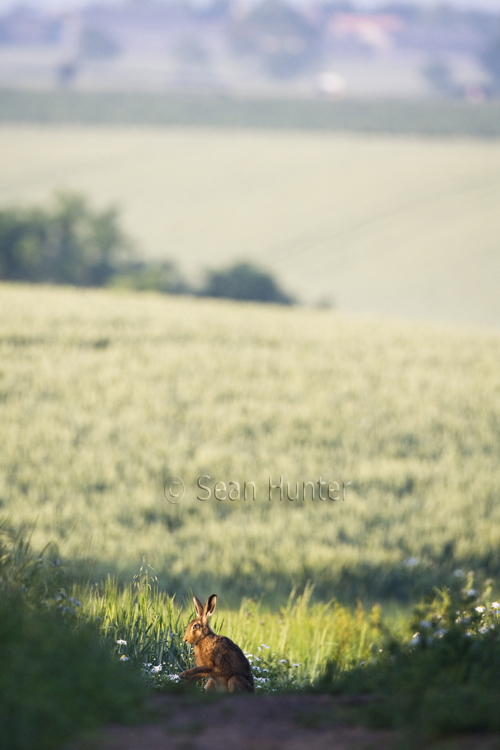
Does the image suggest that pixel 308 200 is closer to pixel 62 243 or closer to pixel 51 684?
pixel 62 243

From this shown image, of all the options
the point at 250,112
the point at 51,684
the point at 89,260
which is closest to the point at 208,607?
the point at 51,684

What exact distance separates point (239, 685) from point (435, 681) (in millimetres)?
1143

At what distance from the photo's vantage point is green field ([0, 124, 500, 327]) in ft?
185

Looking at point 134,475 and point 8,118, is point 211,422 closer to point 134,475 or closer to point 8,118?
point 134,475

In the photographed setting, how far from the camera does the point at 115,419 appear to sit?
1620 centimetres

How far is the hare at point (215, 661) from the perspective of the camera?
364 cm

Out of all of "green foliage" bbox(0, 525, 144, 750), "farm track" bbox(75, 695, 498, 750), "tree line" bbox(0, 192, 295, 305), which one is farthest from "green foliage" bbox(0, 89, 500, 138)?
"green foliage" bbox(0, 525, 144, 750)

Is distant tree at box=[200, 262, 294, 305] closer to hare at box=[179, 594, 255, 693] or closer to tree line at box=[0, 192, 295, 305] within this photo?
tree line at box=[0, 192, 295, 305]

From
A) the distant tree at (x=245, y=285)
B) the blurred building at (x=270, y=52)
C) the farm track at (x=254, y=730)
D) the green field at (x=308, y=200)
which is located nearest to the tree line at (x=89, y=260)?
the distant tree at (x=245, y=285)

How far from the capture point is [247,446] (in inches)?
599

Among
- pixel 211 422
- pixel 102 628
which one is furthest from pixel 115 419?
pixel 102 628

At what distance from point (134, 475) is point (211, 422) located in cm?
341

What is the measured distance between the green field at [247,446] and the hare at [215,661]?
4.79ft

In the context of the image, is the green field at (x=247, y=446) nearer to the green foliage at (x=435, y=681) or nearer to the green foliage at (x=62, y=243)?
the green foliage at (x=435, y=681)
